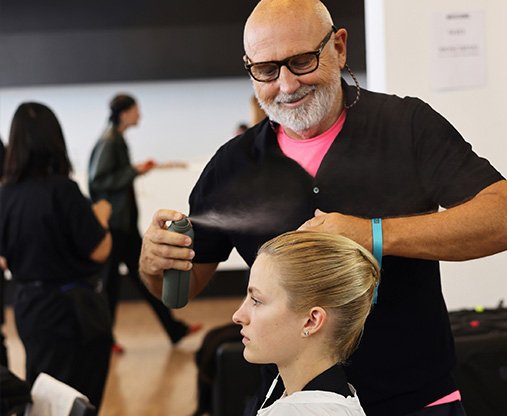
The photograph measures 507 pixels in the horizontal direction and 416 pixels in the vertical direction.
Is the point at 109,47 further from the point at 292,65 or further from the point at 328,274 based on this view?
the point at 328,274

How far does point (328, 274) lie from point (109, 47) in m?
5.65

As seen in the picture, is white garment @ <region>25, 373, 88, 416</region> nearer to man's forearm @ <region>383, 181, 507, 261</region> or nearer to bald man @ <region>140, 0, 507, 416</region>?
bald man @ <region>140, 0, 507, 416</region>

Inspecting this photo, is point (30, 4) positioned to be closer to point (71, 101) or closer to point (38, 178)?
point (71, 101)

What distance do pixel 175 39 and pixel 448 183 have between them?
18.0 ft

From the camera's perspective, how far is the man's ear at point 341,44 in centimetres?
179

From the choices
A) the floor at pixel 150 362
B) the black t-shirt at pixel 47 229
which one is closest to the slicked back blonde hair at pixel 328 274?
the black t-shirt at pixel 47 229

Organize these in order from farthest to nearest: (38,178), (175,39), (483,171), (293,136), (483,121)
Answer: (175,39)
(38,178)
(483,121)
(293,136)
(483,171)

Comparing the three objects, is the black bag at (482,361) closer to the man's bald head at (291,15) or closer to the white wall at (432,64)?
the white wall at (432,64)

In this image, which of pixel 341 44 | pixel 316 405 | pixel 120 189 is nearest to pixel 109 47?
pixel 120 189

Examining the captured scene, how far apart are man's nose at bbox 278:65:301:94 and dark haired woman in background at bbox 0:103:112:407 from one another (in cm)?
148

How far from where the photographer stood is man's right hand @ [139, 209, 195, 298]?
5.66 feet

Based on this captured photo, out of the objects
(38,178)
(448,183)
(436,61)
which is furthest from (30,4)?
(448,183)

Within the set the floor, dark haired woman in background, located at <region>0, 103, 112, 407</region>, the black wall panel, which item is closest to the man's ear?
dark haired woman in background, located at <region>0, 103, 112, 407</region>

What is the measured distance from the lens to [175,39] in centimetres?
699
